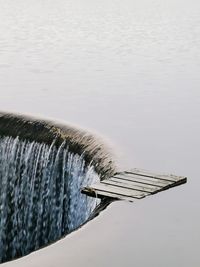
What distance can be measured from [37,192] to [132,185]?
2518mm

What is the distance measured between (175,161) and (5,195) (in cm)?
287

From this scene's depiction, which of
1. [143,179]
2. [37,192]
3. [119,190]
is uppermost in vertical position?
[143,179]

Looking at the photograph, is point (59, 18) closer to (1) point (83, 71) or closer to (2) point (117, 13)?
(2) point (117, 13)

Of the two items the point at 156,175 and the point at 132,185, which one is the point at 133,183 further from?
the point at 156,175

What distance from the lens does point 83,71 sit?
16344mm

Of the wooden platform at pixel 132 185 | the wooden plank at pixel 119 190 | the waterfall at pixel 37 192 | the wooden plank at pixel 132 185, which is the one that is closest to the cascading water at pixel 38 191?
the waterfall at pixel 37 192

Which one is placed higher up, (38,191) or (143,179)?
(143,179)

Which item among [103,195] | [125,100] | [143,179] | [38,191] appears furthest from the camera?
[125,100]

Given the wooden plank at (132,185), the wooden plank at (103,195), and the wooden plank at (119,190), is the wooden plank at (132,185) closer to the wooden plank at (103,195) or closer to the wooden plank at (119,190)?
the wooden plank at (119,190)

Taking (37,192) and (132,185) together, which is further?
(37,192)

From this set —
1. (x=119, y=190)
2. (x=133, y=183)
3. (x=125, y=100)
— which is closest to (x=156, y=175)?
(x=133, y=183)

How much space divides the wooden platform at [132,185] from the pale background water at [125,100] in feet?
0.37

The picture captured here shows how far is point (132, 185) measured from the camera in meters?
7.86

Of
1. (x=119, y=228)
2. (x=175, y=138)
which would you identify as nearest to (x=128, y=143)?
(x=175, y=138)
